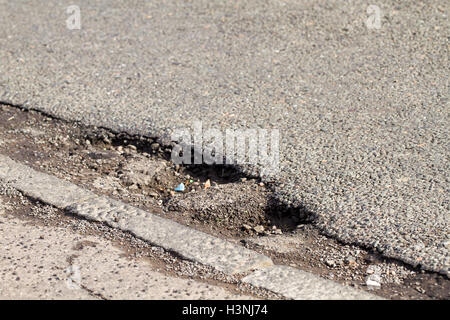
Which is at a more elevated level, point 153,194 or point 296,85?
point 296,85

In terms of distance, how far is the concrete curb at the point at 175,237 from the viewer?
2723mm

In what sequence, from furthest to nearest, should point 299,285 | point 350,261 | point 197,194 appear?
point 197,194, point 350,261, point 299,285

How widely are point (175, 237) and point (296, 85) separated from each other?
2066 millimetres

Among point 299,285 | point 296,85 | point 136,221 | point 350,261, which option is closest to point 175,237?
point 136,221

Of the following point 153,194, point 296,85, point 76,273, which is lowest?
point 76,273

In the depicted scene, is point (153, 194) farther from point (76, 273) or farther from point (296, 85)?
point (296, 85)

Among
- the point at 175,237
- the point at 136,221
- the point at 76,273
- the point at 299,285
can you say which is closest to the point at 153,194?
the point at 136,221

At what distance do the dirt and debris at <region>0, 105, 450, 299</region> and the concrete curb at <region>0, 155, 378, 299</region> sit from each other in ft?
0.32

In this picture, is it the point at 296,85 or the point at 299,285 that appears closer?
the point at 299,285

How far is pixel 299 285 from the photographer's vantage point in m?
2.73

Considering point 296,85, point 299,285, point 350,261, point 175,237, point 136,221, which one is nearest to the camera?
point 299,285

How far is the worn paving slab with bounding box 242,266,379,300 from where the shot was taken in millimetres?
2660

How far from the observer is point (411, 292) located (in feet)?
8.86
